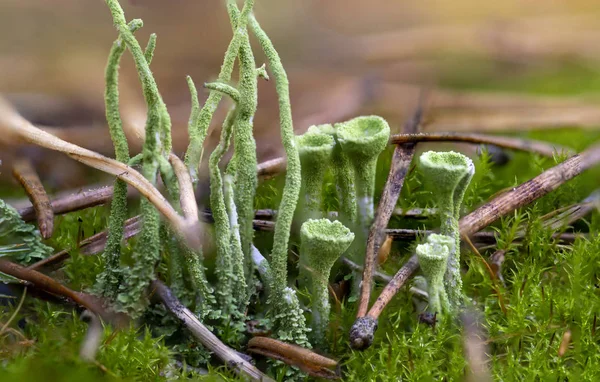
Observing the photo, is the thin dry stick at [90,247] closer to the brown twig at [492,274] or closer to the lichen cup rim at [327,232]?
the lichen cup rim at [327,232]

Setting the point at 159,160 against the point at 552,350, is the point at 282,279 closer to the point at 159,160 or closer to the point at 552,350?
the point at 159,160

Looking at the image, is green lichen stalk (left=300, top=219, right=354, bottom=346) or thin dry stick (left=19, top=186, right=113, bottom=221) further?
thin dry stick (left=19, top=186, right=113, bottom=221)

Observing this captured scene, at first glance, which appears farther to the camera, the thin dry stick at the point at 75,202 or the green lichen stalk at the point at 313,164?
the thin dry stick at the point at 75,202

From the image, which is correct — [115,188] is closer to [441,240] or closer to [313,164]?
[313,164]

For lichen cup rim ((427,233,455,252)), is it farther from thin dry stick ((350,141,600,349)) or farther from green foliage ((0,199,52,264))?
green foliage ((0,199,52,264))

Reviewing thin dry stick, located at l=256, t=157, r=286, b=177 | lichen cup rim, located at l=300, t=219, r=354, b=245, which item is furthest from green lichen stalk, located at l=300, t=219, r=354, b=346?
thin dry stick, located at l=256, t=157, r=286, b=177

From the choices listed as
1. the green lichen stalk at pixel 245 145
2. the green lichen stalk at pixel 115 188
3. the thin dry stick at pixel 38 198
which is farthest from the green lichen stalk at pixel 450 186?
the thin dry stick at pixel 38 198

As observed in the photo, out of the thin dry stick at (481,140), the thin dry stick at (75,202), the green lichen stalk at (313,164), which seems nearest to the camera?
the green lichen stalk at (313,164)

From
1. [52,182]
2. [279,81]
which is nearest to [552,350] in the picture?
[279,81]

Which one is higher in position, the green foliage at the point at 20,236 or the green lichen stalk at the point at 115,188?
the green lichen stalk at the point at 115,188
